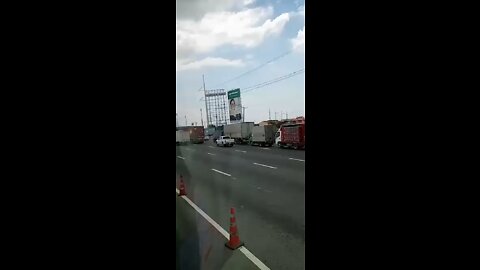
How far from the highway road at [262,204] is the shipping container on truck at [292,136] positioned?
8406mm

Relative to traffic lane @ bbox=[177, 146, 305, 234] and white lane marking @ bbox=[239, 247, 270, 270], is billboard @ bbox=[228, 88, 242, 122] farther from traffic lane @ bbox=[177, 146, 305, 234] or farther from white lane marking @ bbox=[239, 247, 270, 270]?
white lane marking @ bbox=[239, 247, 270, 270]

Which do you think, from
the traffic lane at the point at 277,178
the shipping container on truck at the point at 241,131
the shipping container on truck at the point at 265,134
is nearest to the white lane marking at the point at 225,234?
the traffic lane at the point at 277,178

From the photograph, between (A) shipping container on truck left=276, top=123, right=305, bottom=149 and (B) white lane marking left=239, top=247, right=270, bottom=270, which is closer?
(B) white lane marking left=239, top=247, right=270, bottom=270

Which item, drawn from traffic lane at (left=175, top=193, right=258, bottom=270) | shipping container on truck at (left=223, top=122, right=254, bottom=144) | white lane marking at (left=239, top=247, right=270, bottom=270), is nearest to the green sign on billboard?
shipping container on truck at (left=223, top=122, right=254, bottom=144)

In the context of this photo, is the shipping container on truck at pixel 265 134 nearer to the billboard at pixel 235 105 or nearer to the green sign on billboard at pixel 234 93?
the billboard at pixel 235 105

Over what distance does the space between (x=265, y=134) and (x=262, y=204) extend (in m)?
19.8

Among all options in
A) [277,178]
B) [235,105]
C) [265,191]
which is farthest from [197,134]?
[265,191]

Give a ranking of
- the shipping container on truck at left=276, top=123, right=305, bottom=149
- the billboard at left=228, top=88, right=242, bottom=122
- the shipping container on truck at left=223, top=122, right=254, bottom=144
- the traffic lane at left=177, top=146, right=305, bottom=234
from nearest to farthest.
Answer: the traffic lane at left=177, top=146, right=305, bottom=234 < the shipping container on truck at left=276, top=123, right=305, bottom=149 < the shipping container on truck at left=223, top=122, right=254, bottom=144 < the billboard at left=228, top=88, right=242, bottom=122

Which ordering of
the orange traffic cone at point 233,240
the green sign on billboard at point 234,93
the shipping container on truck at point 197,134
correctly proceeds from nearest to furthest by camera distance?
1. the orange traffic cone at point 233,240
2. the green sign on billboard at point 234,93
3. the shipping container on truck at point 197,134

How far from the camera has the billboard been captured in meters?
31.9

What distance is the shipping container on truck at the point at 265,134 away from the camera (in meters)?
26.7

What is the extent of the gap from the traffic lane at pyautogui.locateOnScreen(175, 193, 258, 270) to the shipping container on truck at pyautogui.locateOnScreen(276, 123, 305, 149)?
640 inches

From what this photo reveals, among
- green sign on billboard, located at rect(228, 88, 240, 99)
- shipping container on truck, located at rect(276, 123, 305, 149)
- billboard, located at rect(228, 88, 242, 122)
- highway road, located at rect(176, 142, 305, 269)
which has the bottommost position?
highway road, located at rect(176, 142, 305, 269)
